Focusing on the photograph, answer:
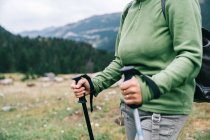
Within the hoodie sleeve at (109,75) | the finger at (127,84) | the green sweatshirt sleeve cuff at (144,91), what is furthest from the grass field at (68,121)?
the finger at (127,84)

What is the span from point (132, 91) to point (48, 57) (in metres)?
89.7

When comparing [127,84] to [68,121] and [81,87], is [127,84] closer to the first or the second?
[81,87]

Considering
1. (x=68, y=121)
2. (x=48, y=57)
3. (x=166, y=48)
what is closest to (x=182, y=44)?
(x=166, y=48)

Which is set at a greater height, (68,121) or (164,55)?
(164,55)

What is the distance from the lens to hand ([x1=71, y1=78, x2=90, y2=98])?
3.89 metres

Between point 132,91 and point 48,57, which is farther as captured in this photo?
point 48,57

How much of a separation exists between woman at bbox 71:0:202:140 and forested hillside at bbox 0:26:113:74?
69661mm

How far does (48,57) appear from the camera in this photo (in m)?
91.7

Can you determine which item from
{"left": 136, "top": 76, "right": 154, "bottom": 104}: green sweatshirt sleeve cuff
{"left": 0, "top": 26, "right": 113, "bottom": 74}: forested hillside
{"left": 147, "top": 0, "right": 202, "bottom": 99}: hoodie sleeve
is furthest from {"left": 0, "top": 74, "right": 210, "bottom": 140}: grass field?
{"left": 0, "top": 26, "right": 113, "bottom": 74}: forested hillside

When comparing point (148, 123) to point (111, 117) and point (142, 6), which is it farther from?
point (111, 117)

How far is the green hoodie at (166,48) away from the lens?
9.67 ft

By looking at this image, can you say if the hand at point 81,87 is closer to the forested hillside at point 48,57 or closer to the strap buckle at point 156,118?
the strap buckle at point 156,118

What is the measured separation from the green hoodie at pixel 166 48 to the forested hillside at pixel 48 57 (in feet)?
229

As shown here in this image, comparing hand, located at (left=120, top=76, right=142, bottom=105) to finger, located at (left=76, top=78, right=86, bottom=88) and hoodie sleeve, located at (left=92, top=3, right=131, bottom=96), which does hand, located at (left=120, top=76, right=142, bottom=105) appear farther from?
hoodie sleeve, located at (left=92, top=3, right=131, bottom=96)
